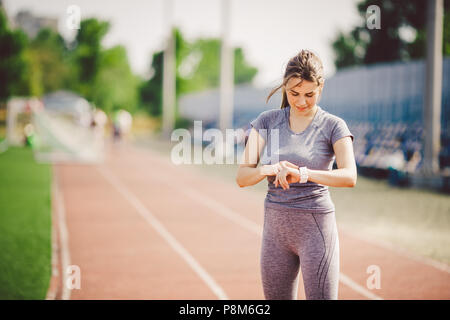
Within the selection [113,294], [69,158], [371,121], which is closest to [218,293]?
[113,294]

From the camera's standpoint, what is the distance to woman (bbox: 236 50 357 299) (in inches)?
92.6

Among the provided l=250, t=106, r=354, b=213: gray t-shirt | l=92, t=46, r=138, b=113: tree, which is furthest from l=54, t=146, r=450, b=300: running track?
l=92, t=46, r=138, b=113: tree

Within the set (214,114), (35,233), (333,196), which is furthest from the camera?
(214,114)

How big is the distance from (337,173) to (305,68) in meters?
0.53

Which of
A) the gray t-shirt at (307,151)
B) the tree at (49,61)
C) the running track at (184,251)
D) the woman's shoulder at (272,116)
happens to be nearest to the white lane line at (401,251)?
the running track at (184,251)

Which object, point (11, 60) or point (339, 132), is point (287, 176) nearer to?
point (339, 132)

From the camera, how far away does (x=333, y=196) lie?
11906 millimetres

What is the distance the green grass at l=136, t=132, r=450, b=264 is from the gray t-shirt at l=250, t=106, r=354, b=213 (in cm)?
472

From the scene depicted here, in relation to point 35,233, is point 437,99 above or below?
above

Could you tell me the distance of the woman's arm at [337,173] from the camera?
2225 mm

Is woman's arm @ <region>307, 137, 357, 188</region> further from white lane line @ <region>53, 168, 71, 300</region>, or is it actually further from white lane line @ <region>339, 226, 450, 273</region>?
white lane line @ <region>339, 226, 450, 273</region>

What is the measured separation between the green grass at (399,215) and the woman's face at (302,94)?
16.0 feet
